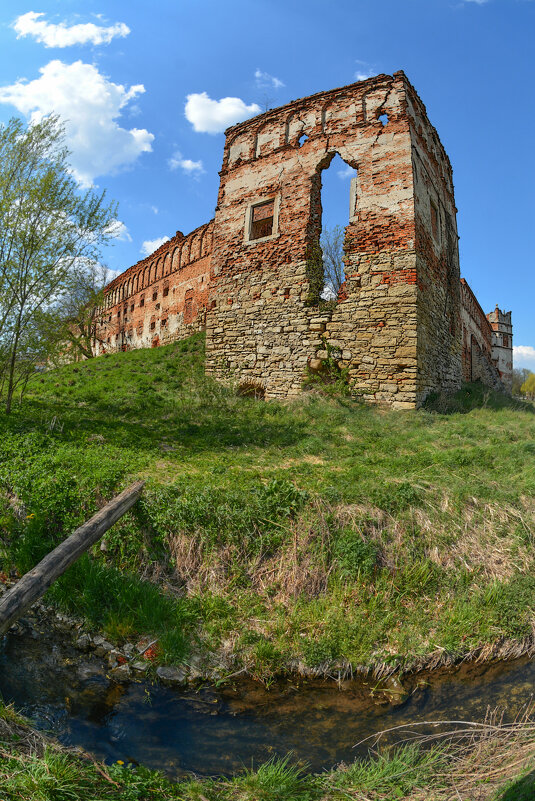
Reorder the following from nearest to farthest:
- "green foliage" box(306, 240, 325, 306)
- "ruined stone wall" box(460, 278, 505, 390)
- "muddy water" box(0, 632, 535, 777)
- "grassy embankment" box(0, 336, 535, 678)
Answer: "muddy water" box(0, 632, 535, 777)
"grassy embankment" box(0, 336, 535, 678)
"green foliage" box(306, 240, 325, 306)
"ruined stone wall" box(460, 278, 505, 390)

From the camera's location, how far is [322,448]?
8.07 meters

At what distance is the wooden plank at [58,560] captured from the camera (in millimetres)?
3863

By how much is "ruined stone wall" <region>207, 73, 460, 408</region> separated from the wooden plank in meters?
6.49

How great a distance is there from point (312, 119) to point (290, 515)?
34.8ft

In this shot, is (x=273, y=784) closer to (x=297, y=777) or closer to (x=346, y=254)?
(x=297, y=777)

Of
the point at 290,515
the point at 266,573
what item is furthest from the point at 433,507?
the point at 266,573

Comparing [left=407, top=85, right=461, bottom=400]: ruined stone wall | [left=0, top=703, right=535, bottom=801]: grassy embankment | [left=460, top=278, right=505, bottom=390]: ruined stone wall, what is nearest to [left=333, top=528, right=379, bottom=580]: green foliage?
[left=0, top=703, right=535, bottom=801]: grassy embankment

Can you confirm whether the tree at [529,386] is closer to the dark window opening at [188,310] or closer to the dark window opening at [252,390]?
the dark window opening at [188,310]

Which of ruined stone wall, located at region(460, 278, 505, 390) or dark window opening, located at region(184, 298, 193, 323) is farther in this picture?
dark window opening, located at region(184, 298, 193, 323)

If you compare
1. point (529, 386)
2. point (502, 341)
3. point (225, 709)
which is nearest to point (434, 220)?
point (225, 709)

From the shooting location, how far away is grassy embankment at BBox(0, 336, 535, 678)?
4.71 metres

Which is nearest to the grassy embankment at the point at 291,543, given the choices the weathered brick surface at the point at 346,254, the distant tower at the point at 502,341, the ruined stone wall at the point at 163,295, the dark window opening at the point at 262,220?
the weathered brick surface at the point at 346,254

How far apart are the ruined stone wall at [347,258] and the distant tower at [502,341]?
1929 cm

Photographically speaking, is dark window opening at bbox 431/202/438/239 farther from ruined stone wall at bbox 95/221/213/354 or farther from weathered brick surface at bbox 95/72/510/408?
ruined stone wall at bbox 95/221/213/354
